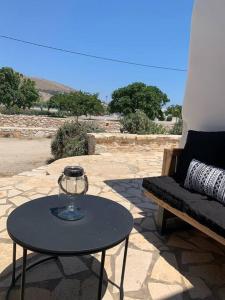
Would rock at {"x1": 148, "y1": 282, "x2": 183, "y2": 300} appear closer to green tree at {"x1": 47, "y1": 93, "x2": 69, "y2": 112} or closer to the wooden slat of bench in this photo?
the wooden slat of bench

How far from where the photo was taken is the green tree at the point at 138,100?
108 ft

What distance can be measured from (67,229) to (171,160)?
5.53 ft

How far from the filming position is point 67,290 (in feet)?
6.27

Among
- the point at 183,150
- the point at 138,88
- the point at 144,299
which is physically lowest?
the point at 144,299

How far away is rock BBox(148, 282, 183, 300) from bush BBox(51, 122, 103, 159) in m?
5.44

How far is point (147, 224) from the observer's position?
3014 mm

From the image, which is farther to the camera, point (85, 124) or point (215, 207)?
point (85, 124)

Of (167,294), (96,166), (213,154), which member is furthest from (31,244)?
(96,166)

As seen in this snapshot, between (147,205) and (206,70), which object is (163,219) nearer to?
(147,205)

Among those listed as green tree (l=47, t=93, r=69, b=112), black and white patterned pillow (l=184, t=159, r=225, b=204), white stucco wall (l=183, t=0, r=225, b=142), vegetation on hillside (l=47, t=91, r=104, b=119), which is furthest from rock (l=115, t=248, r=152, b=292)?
green tree (l=47, t=93, r=69, b=112)

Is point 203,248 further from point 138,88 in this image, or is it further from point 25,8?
point 138,88

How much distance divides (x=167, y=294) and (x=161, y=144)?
20.9ft

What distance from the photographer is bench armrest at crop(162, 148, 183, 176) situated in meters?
2.97

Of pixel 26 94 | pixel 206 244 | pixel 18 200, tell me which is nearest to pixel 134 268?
pixel 206 244
